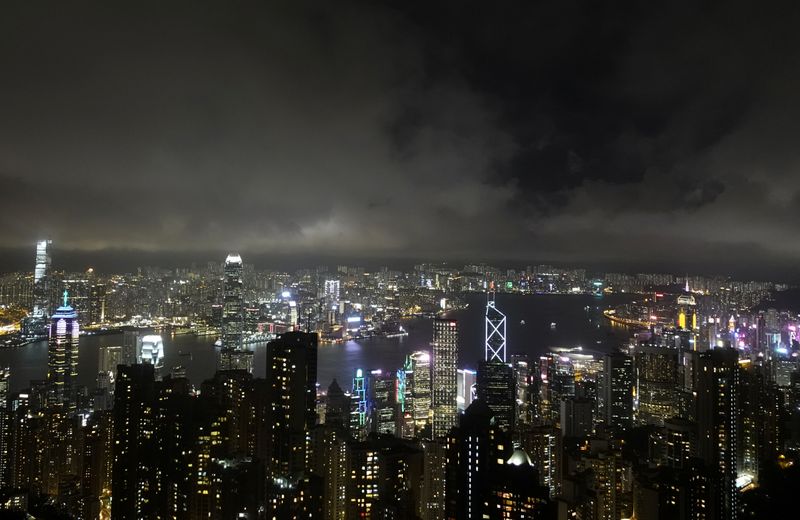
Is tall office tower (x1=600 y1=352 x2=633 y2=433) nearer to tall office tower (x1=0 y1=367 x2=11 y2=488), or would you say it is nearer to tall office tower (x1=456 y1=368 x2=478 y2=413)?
tall office tower (x1=456 y1=368 x2=478 y2=413)

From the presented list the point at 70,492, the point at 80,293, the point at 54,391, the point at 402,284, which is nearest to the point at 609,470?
the point at 70,492

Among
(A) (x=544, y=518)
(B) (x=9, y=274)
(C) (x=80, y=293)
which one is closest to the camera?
(A) (x=544, y=518)

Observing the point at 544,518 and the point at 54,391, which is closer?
the point at 544,518

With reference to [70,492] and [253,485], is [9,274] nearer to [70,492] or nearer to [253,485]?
[70,492]

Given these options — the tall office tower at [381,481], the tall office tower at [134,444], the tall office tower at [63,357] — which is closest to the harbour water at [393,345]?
the tall office tower at [63,357]

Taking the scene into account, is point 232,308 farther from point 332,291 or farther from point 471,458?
point 471,458

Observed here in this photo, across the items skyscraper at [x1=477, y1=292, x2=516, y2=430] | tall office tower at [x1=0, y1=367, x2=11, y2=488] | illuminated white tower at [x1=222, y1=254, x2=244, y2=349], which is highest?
illuminated white tower at [x1=222, y1=254, x2=244, y2=349]

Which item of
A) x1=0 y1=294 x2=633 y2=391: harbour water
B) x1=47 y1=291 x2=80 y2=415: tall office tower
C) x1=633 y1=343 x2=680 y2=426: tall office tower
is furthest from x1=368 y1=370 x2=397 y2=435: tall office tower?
x1=47 y1=291 x2=80 y2=415: tall office tower
